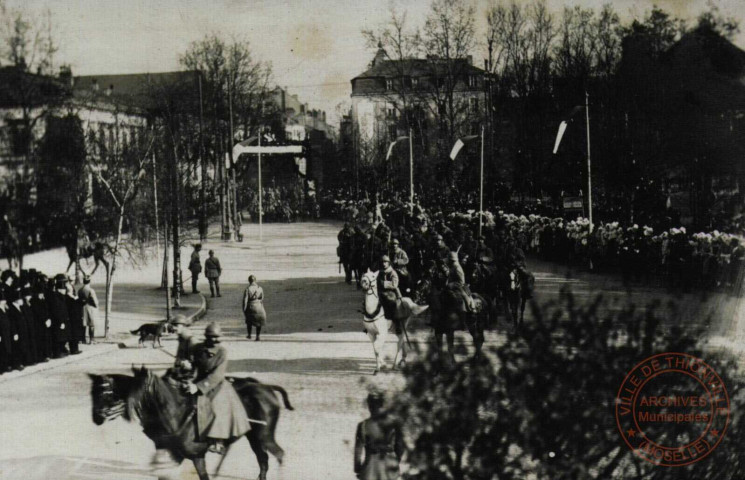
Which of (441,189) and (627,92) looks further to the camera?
(441,189)

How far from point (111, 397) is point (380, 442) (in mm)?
4019

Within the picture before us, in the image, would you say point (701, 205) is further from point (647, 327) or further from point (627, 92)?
point (647, 327)

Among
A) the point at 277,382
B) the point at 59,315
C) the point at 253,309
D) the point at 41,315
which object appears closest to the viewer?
the point at 277,382

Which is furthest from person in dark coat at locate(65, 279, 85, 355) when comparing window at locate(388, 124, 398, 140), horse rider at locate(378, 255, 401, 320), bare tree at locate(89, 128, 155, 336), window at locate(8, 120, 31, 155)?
window at locate(388, 124, 398, 140)

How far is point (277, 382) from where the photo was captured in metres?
12.6

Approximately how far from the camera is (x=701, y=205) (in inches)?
989

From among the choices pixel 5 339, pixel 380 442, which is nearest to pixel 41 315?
pixel 5 339

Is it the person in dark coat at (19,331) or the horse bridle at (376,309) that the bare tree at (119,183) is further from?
the horse bridle at (376,309)

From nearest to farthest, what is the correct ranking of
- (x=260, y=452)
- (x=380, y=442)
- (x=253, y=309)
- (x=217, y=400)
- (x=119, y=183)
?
(x=380, y=442) → (x=217, y=400) → (x=260, y=452) → (x=253, y=309) → (x=119, y=183)

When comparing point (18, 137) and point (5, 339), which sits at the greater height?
point (18, 137)

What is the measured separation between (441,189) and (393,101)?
6.57m

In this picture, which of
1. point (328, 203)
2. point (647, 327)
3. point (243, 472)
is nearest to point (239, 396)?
point (243, 472)

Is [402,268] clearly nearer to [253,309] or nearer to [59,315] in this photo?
[253,309]

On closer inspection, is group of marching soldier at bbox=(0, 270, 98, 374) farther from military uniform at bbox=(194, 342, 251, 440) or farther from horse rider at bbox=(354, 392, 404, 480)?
horse rider at bbox=(354, 392, 404, 480)
